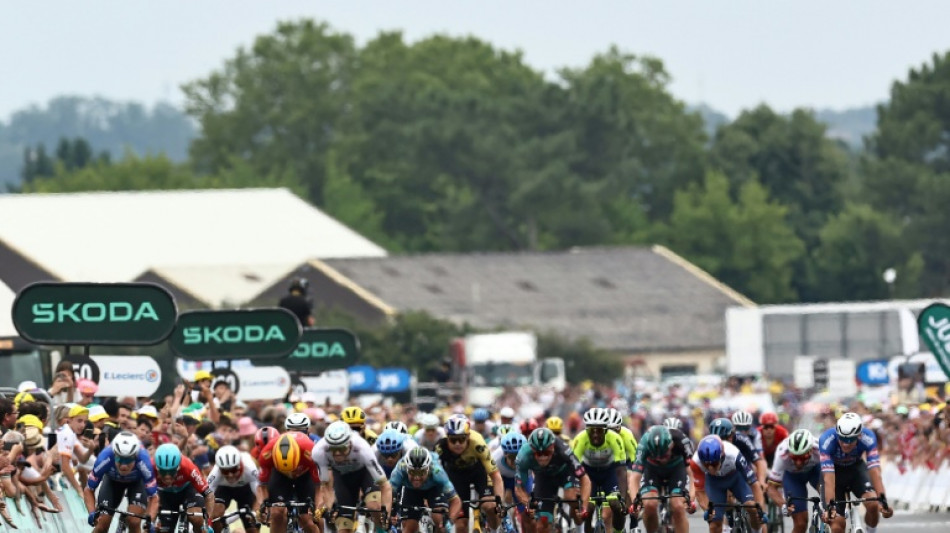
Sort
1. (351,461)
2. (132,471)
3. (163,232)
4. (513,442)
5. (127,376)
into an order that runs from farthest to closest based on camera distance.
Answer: (163,232), (127,376), (513,442), (351,461), (132,471)

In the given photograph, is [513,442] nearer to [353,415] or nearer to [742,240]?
[353,415]

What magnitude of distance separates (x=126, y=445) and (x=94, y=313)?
18.6 feet

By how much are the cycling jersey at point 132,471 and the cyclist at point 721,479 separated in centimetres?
481

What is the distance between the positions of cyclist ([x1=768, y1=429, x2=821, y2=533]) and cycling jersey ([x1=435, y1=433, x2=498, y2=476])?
2504 millimetres

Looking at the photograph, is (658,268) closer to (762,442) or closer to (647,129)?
(647,129)

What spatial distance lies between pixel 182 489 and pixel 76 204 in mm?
75759

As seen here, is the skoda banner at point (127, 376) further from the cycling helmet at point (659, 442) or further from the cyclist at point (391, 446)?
the cycling helmet at point (659, 442)

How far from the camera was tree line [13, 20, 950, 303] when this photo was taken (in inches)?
4774

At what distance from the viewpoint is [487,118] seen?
123 meters

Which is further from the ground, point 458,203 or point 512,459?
point 458,203

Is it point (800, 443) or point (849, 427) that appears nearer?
point (849, 427)

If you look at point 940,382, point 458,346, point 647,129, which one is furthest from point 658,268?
point 940,382

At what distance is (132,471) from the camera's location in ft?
67.2

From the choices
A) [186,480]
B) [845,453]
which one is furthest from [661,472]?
[186,480]
